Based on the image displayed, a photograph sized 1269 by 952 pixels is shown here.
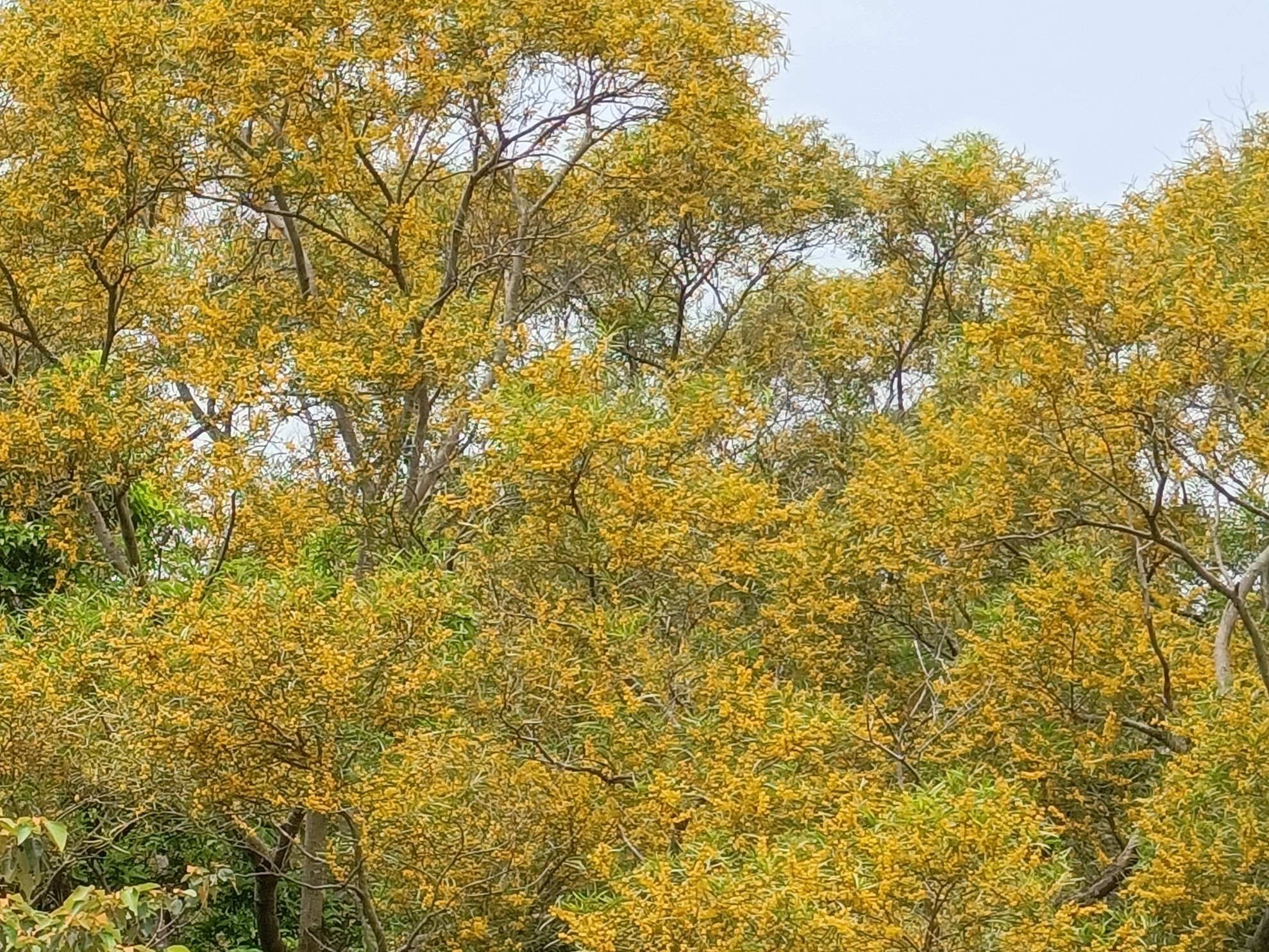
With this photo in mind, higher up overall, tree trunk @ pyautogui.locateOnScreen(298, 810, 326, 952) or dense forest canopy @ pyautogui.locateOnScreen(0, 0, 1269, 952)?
dense forest canopy @ pyautogui.locateOnScreen(0, 0, 1269, 952)

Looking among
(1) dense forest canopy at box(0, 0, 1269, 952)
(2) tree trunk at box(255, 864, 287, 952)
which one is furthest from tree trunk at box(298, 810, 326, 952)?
(2) tree trunk at box(255, 864, 287, 952)

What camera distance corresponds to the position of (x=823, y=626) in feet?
27.0

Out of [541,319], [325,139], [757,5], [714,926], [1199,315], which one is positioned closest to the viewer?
[714,926]

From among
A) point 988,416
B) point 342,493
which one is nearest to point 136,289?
point 342,493

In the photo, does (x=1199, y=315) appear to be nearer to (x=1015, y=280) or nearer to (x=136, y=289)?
(x=1015, y=280)

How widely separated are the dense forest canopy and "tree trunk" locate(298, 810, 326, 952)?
1.1 inches

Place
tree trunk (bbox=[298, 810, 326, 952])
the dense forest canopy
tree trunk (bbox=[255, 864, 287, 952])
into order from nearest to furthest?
1. the dense forest canopy
2. tree trunk (bbox=[298, 810, 326, 952])
3. tree trunk (bbox=[255, 864, 287, 952])

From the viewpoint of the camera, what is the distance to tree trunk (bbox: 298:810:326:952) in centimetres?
691

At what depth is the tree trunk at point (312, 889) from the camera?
6.91 metres

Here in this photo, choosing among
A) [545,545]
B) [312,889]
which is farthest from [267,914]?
[545,545]

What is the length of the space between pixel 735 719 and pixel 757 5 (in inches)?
150

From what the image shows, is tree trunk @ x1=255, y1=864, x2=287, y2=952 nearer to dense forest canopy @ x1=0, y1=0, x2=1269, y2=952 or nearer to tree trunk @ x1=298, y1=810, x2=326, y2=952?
dense forest canopy @ x1=0, y1=0, x2=1269, y2=952

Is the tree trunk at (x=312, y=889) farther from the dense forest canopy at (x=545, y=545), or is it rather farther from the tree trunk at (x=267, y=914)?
the tree trunk at (x=267, y=914)

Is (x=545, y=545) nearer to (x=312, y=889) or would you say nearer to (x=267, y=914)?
(x=312, y=889)
